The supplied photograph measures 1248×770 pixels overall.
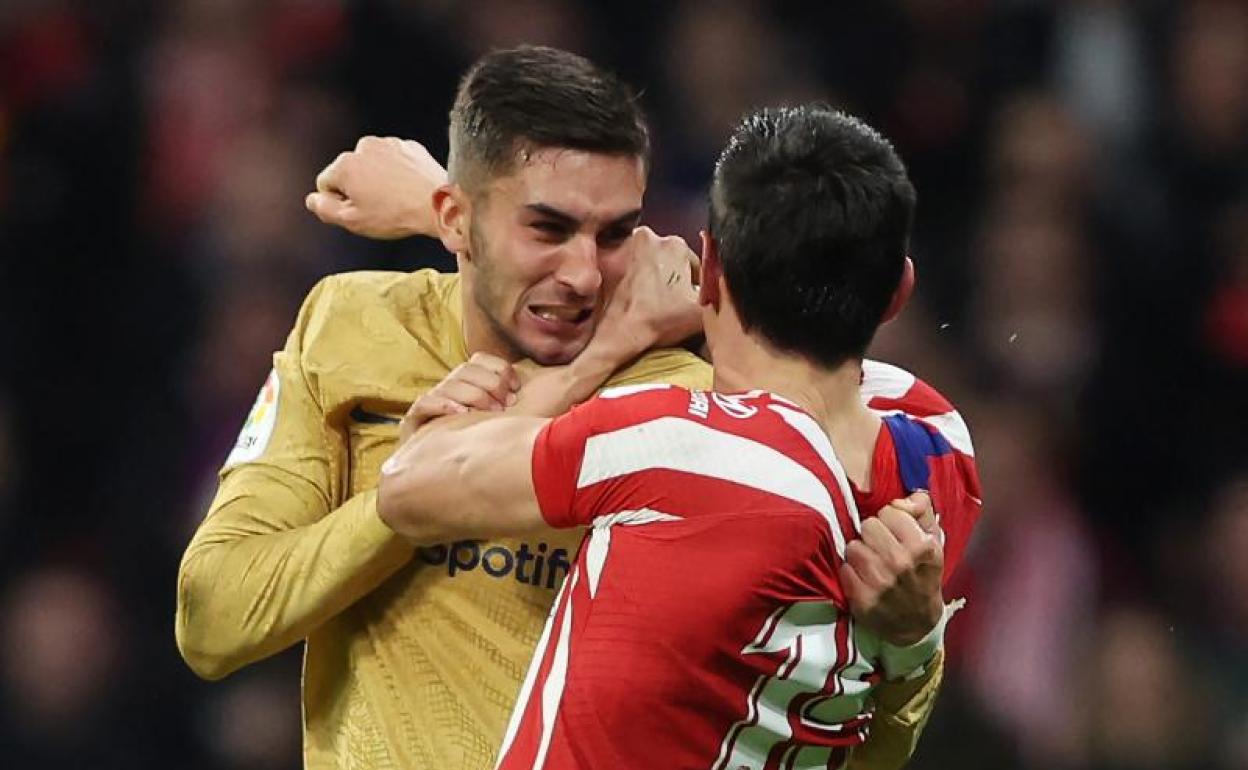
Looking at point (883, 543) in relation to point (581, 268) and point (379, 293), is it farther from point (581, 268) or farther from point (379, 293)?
point (379, 293)

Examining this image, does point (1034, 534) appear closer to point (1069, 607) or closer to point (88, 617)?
point (1069, 607)

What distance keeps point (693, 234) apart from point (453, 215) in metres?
2.84

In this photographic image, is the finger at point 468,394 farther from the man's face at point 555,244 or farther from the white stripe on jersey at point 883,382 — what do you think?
the white stripe on jersey at point 883,382

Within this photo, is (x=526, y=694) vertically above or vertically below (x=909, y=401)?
below

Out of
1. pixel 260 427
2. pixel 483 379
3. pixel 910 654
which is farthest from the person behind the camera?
pixel 260 427

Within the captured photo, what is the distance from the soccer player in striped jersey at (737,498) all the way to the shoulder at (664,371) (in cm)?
33

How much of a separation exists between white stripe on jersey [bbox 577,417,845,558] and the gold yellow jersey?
43 centimetres

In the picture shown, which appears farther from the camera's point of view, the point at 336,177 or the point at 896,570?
the point at 336,177

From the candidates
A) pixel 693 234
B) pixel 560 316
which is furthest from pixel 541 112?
pixel 693 234

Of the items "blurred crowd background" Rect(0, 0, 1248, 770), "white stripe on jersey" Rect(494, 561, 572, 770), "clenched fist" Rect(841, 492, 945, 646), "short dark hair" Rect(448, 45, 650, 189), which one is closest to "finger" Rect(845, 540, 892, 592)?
"clenched fist" Rect(841, 492, 945, 646)

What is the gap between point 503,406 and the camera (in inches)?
105

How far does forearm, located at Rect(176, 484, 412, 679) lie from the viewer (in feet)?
8.75

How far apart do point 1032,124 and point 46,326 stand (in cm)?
310

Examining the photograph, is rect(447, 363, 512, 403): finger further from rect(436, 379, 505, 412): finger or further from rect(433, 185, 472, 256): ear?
rect(433, 185, 472, 256): ear
